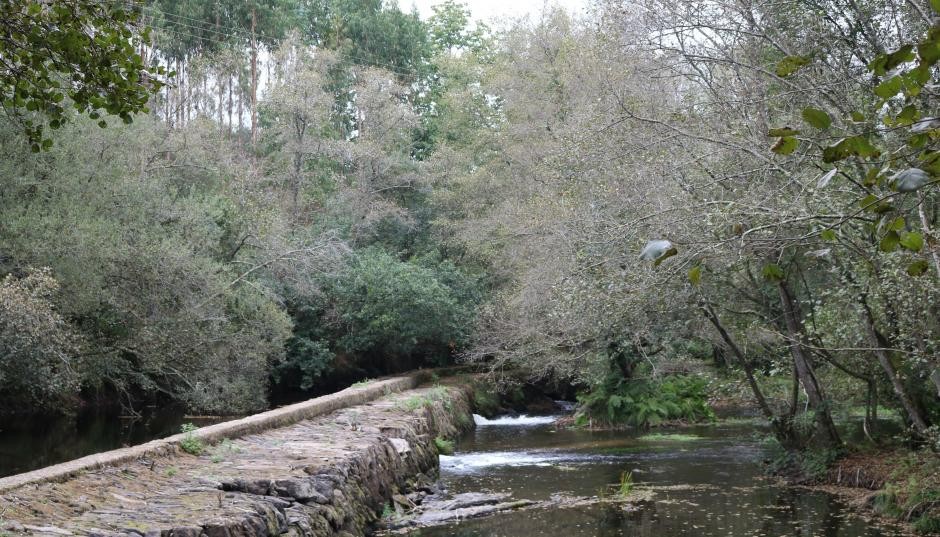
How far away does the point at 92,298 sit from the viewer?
679 inches

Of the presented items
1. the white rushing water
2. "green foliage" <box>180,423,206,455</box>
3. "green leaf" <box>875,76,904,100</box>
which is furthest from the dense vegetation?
"green foliage" <box>180,423,206,455</box>

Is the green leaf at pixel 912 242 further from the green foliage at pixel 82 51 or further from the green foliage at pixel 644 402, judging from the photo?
the green foliage at pixel 644 402

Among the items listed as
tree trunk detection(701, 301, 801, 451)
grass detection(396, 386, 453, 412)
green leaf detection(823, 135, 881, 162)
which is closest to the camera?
green leaf detection(823, 135, 881, 162)

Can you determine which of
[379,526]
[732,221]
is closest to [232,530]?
[379,526]

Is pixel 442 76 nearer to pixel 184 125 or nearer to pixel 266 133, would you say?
pixel 266 133

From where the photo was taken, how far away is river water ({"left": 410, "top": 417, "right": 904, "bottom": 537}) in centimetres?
1037

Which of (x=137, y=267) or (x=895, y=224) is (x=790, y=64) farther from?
(x=137, y=267)

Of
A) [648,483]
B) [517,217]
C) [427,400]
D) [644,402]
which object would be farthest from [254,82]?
[648,483]

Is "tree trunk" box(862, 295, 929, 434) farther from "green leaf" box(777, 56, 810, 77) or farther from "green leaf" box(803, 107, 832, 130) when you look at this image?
"green leaf" box(803, 107, 832, 130)

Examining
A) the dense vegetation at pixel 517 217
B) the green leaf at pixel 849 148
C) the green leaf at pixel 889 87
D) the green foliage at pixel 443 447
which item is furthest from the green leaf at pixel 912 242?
the green foliage at pixel 443 447

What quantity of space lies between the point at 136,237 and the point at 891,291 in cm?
1598

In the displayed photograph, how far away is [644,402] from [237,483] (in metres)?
15.9

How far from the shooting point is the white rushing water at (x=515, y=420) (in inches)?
947

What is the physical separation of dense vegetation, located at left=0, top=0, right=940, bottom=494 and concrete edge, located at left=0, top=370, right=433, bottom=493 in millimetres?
2962
